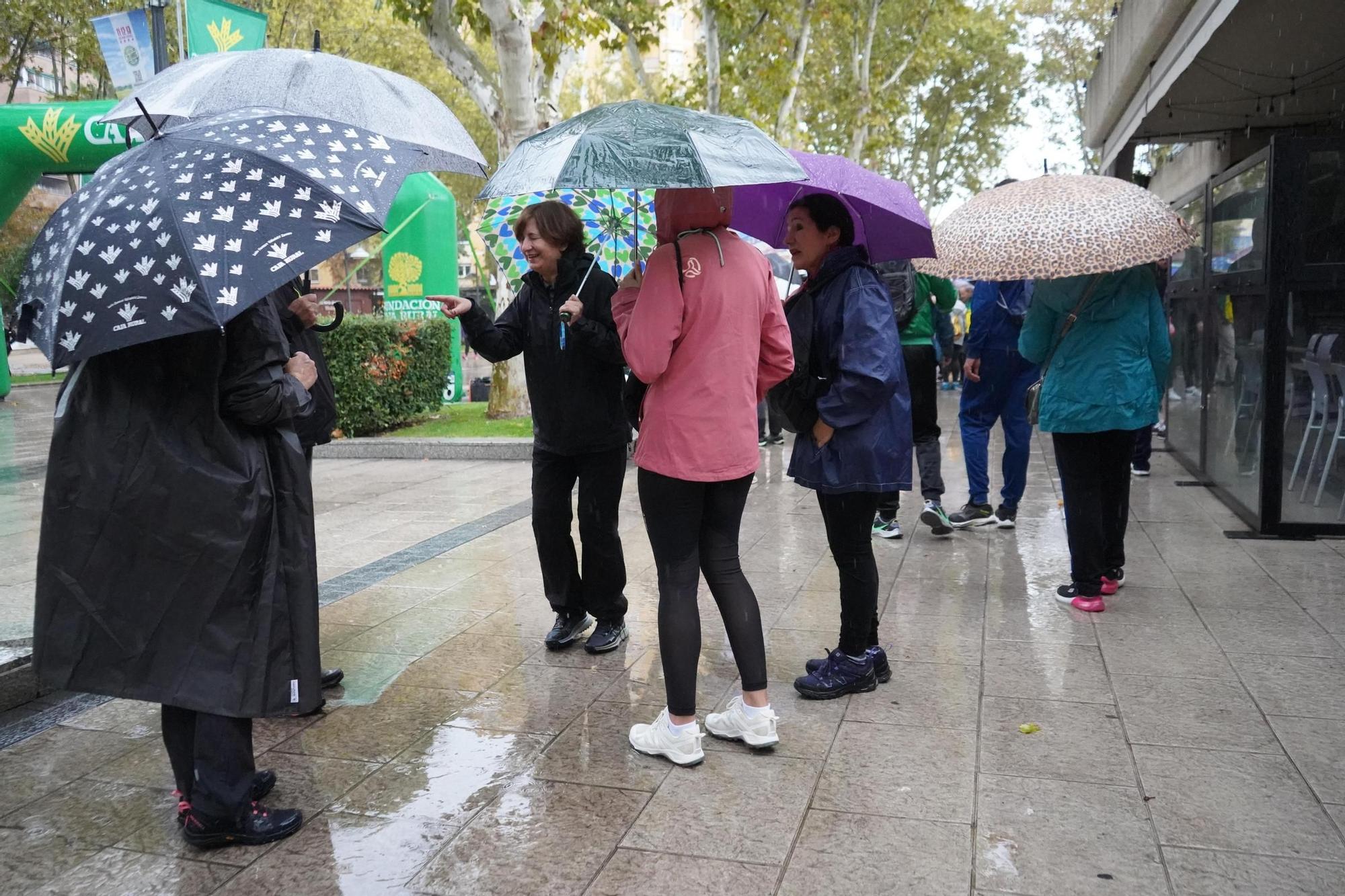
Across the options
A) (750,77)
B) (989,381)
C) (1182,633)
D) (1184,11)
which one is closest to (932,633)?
(1182,633)

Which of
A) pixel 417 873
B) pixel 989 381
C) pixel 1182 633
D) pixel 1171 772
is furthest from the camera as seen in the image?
pixel 989 381

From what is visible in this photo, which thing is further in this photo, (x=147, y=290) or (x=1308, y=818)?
(x=1308, y=818)

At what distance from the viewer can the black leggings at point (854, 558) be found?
4047mm

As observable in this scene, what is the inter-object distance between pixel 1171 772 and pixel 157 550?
2.98m

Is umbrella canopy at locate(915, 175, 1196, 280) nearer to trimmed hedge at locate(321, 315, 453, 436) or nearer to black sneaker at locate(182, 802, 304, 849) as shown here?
black sneaker at locate(182, 802, 304, 849)

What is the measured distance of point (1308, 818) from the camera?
3160 mm

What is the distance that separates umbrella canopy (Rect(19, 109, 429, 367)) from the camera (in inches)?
105

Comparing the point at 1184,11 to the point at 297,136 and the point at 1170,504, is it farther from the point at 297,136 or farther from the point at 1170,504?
the point at 297,136

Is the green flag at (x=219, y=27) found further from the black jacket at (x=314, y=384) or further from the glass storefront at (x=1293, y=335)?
the glass storefront at (x=1293, y=335)

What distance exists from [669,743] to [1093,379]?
8.82 feet

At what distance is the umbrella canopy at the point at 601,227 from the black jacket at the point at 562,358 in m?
0.28

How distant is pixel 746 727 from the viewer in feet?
12.2

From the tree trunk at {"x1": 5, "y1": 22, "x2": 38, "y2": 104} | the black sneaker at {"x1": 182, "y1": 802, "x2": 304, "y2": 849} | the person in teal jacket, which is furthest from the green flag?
the tree trunk at {"x1": 5, "y1": 22, "x2": 38, "y2": 104}

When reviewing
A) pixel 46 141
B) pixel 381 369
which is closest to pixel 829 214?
pixel 46 141
